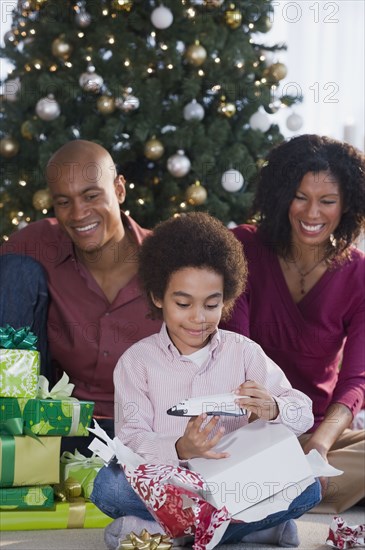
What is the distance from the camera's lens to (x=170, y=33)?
3535 millimetres

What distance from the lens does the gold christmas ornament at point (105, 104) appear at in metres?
3.44

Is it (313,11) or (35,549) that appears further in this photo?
(313,11)

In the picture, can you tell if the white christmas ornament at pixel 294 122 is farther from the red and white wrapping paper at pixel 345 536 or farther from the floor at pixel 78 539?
the red and white wrapping paper at pixel 345 536

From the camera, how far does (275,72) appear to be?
3650 millimetres

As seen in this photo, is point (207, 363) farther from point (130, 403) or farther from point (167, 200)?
point (167, 200)

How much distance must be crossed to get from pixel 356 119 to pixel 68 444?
272 cm

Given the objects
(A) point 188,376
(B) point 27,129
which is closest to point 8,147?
(B) point 27,129

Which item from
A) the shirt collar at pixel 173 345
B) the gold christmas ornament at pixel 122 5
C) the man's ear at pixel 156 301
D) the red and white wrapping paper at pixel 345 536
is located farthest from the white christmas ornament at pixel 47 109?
the red and white wrapping paper at pixel 345 536

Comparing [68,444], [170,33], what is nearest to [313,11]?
[170,33]

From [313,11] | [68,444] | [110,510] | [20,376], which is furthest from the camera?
[313,11]

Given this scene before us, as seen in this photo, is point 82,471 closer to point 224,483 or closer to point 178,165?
point 224,483

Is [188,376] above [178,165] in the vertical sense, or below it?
below

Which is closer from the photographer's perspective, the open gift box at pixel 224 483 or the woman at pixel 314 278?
the open gift box at pixel 224 483

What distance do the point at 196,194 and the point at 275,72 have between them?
0.61 meters
